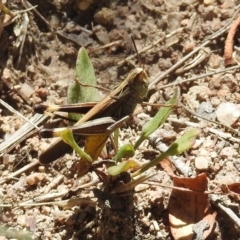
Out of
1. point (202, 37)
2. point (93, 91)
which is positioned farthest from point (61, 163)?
point (202, 37)

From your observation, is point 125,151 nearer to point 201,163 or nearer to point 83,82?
point 83,82

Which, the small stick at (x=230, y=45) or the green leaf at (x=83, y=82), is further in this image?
the small stick at (x=230, y=45)

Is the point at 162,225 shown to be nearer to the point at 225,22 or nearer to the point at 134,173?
the point at 134,173

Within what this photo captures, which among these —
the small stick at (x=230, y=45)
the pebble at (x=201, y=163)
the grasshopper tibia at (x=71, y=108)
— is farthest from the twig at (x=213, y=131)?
the grasshopper tibia at (x=71, y=108)

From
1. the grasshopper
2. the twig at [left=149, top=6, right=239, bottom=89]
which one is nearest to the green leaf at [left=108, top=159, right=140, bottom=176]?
the grasshopper

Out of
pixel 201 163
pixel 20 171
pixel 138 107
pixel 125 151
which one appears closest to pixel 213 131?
pixel 201 163

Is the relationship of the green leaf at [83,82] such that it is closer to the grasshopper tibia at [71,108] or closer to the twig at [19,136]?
the grasshopper tibia at [71,108]

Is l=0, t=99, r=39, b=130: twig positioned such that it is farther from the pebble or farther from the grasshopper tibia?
the pebble

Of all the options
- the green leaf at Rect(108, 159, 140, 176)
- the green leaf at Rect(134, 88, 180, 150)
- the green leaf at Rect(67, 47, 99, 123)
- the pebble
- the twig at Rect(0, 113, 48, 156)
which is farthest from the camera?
the twig at Rect(0, 113, 48, 156)
